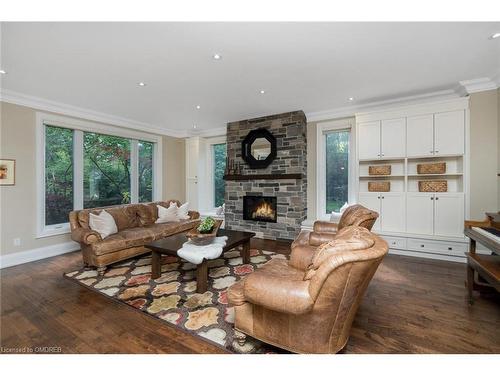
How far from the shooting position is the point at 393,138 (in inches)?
151

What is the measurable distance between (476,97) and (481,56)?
1019 mm

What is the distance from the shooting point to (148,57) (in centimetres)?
250

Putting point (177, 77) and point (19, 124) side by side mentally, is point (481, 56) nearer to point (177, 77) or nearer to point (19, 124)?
point (177, 77)

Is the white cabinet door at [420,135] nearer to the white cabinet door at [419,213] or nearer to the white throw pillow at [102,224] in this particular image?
the white cabinet door at [419,213]

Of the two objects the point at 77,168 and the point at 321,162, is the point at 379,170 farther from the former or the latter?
the point at 77,168

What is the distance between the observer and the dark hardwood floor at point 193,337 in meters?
1.67

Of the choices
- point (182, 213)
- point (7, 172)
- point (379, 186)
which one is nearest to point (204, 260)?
point (182, 213)

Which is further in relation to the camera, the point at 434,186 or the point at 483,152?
the point at 434,186

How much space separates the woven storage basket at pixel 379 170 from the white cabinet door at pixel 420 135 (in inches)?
15.2

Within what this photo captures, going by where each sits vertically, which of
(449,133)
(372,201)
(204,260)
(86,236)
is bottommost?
(204,260)

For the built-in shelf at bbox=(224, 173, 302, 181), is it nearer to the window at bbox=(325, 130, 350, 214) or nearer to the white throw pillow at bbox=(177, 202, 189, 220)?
the window at bbox=(325, 130, 350, 214)

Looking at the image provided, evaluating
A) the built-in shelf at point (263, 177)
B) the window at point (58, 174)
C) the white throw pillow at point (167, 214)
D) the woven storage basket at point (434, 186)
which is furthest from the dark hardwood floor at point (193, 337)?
the built-in shelf at point (263, 177)

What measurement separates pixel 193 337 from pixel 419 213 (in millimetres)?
3811
